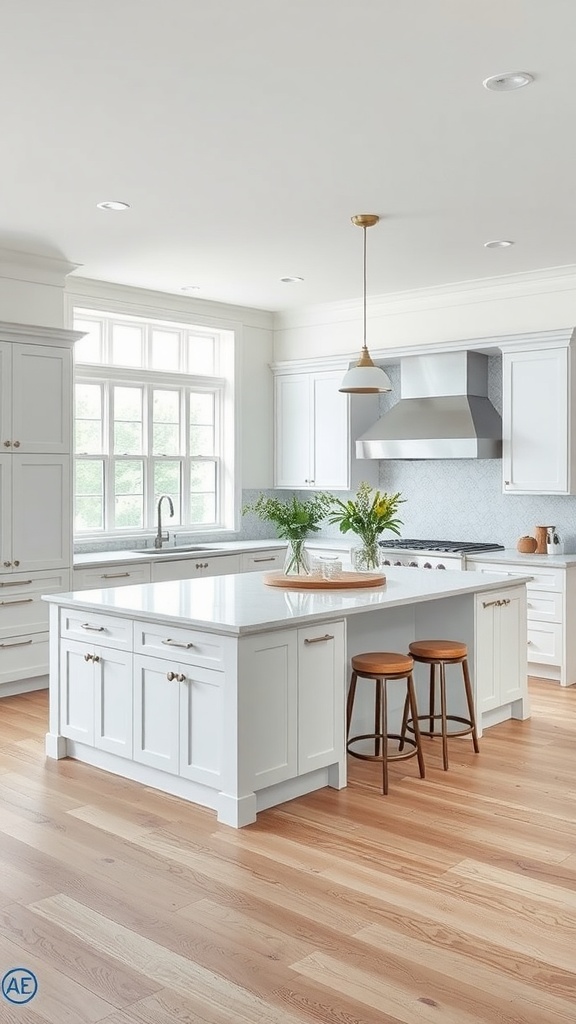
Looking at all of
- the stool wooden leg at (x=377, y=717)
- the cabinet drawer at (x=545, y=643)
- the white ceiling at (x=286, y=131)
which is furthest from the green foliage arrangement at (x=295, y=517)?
the cabinet drawer at (x=545, y=643)

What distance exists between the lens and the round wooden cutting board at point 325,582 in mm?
4613

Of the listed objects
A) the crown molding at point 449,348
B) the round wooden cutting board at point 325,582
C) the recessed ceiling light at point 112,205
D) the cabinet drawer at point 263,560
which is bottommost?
the cabinet drawer at point 263,560

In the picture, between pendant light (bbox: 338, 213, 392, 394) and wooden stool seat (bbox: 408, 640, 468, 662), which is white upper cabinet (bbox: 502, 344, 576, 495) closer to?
pendant light (bbox: 338, 213, 392, 394)

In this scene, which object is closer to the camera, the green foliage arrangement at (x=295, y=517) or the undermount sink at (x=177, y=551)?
the green foliage arrangement at (x=295, y=517)

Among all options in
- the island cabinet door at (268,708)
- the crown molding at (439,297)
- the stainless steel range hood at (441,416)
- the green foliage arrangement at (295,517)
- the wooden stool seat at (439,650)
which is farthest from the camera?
the stainless steel range hood at (441,416)

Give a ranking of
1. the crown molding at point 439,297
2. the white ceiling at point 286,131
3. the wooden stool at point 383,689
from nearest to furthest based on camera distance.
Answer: the white ceiling at point 286,131 < the wooden stool at point 383,689 < the crown molding at point 439,297

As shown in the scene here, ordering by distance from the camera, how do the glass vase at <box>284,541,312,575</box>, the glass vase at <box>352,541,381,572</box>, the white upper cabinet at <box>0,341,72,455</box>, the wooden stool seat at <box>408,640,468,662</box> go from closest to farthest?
the wooden stool seat at <box>408,640,468,662</box> < the glass vase at <box>284,541,312,575</box> < the glass vase at <box>352,541,381,572</box> < the white upper cabinet at <box>0,341,72,455</box>

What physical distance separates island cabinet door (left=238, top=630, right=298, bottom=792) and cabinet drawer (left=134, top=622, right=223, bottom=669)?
0.15m

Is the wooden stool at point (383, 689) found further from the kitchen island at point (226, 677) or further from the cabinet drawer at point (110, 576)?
the cabinet drawer at point (110, 576)

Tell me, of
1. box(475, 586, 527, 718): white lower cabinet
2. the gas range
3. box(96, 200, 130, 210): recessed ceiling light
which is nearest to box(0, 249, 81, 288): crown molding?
box(96, 200, 130, 210): recessed ceiling light

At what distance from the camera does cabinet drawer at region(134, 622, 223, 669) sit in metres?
3.68

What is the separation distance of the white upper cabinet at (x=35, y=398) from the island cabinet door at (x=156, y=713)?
A: 94.1 inches

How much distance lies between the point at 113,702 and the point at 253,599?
792mm

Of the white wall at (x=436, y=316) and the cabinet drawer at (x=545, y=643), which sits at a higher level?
the white wall at (x=436, y=316)
